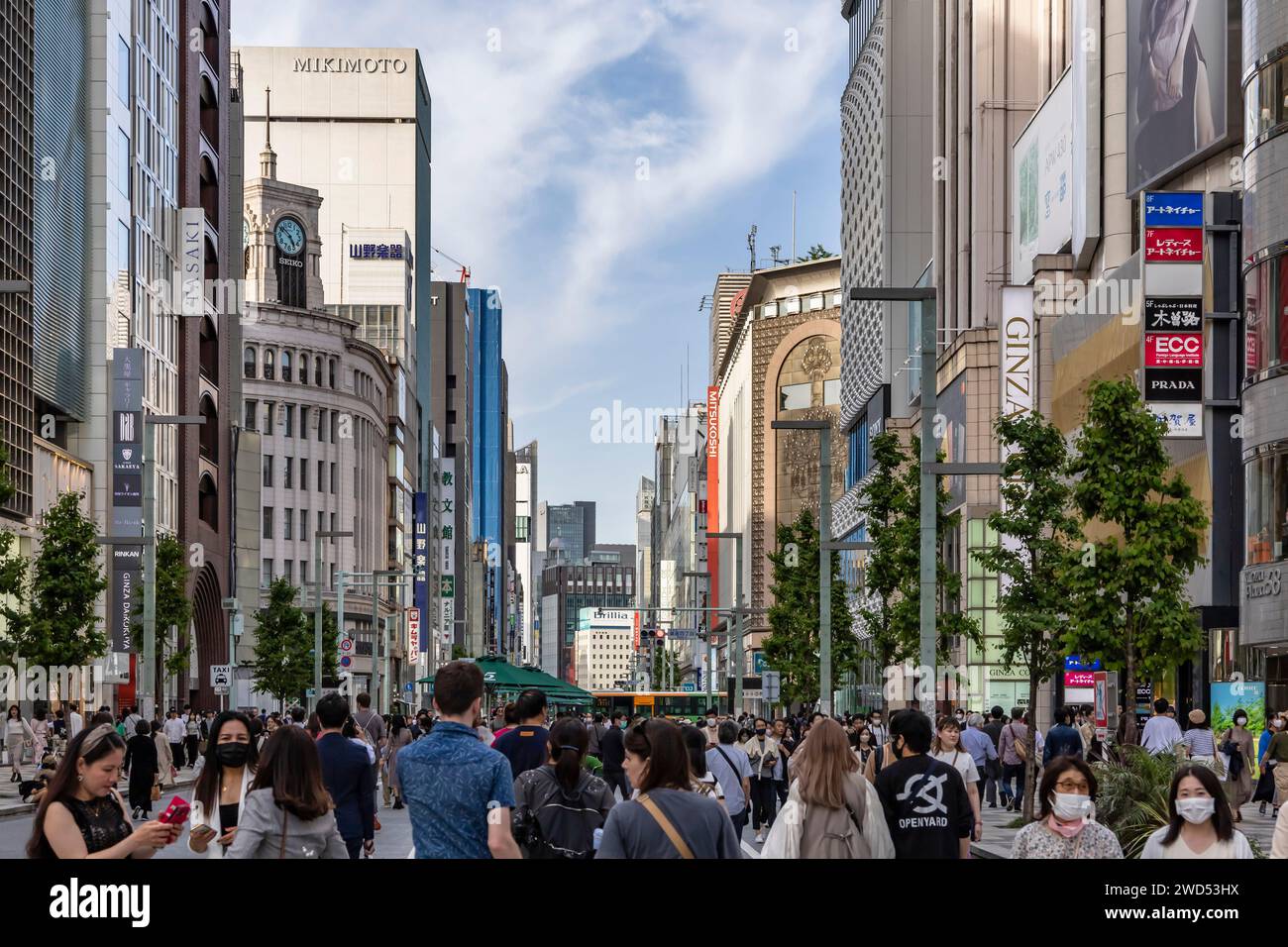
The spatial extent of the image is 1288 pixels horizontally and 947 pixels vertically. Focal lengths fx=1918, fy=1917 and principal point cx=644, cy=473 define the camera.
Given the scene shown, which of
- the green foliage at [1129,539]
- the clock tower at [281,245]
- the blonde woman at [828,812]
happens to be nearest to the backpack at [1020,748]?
the green foliage at [1129,539]

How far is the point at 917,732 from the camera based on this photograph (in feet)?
34.4

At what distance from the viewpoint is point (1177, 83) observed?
50344 millimetres

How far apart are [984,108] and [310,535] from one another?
75471mm

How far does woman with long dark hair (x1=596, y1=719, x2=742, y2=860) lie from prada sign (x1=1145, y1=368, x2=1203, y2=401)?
1558 inches

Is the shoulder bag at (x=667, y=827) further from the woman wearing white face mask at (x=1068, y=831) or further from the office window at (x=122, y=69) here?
the office window at (x=122, y=69)

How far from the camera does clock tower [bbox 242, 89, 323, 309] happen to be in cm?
13850

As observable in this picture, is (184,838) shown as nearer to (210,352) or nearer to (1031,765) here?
(1031,765)

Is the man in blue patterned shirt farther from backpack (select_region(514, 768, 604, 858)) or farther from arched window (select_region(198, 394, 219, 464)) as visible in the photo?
arched window (select_region(198, 394, 219, 464))

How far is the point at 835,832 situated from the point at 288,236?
136902 mm

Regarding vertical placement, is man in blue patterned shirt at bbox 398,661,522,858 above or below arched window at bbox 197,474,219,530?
below

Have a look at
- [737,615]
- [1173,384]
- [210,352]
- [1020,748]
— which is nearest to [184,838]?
[1020,748]

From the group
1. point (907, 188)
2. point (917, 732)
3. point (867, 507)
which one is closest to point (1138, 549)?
point (867, 507)

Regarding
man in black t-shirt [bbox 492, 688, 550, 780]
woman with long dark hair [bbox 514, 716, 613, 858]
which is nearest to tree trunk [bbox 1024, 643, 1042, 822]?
man in black t-shirt [bbox 492, 688, 550, 780]
